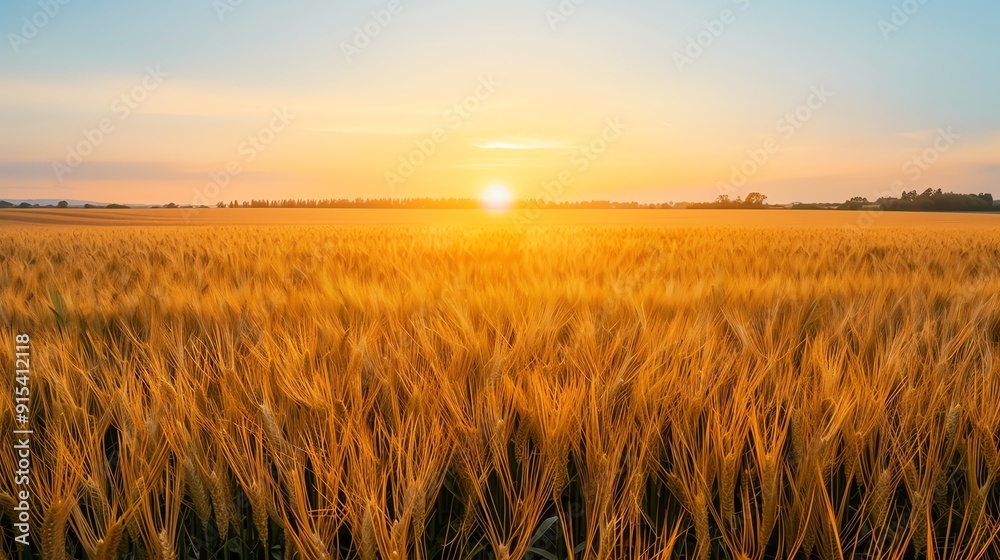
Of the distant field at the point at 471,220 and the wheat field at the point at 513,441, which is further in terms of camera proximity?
the distant field at the point at 471,220

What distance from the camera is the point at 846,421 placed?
1.22 m

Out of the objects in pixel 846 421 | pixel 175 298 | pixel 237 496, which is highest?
pixel 175 298

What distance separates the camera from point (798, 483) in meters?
1.06

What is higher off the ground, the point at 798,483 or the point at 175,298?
the point at 175,298

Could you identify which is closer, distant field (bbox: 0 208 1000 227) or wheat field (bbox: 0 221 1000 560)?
wheat field (bbox: 0 221 1000 560)

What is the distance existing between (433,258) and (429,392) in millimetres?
3102

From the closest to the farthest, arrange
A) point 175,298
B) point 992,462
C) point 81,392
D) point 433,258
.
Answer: point 992,462
point 81,392
point 175,298
point 433,258

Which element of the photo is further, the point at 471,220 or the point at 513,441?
the point at 471,220

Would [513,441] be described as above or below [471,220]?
below

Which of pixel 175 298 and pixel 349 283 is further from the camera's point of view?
pixel 349 283

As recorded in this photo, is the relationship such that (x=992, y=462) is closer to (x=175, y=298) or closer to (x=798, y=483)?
(x=798, y=483)

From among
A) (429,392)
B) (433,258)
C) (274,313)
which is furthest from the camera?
(433,258)

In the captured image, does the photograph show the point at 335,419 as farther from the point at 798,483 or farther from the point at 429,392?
the point at 798,483

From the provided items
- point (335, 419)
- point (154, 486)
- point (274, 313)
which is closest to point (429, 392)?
point (335, 419)
